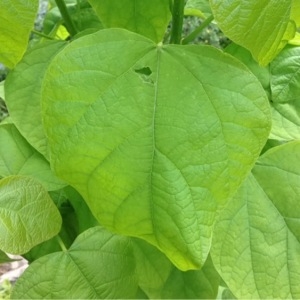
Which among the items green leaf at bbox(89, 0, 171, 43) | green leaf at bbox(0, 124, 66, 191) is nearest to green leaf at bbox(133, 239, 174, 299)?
green leaf at bbox(0, 124, 66, 191)

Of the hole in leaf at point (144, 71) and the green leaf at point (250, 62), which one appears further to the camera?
the green leaf at point (250, 62)

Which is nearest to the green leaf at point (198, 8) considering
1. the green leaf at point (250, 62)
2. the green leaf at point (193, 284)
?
the green leaf at point (250, 62)

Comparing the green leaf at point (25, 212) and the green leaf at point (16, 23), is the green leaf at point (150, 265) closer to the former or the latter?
the green leaf at point (25, 212)

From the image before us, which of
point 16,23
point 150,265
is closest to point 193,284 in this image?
point 150,265

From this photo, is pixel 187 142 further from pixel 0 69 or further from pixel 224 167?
pixel 0 69

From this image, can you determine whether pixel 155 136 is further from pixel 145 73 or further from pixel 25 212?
pixel 25 212

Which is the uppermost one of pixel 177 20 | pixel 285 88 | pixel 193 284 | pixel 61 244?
pixel 177 20

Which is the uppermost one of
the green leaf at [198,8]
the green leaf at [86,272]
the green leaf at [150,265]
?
the green leaf at [198,8]

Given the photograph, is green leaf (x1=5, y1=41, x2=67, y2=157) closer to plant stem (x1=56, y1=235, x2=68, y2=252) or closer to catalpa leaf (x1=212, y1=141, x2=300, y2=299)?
plant stem (x1=56, y1=235, x2=68, y2=252)
